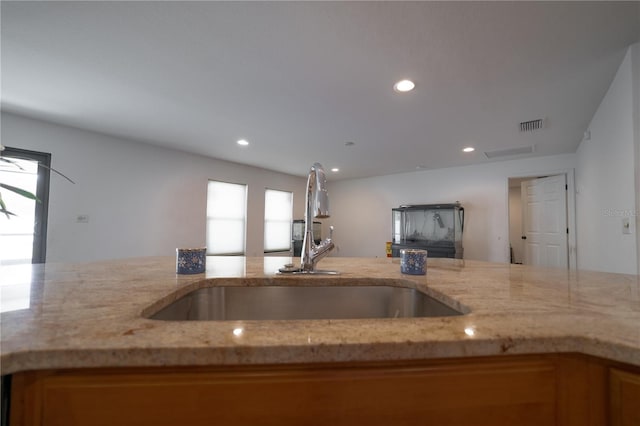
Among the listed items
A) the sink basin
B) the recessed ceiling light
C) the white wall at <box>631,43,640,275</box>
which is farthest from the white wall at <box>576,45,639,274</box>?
the sink basin

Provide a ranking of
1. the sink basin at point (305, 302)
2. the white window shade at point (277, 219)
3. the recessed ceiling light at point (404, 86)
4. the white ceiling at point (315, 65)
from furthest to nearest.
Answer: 1. the white window shade at point (277, 219)
2. the recessed ceiling light at point (404, 86)
3. the white ceiling at point (315, 65)
4. the sink basin at point (305, 302)

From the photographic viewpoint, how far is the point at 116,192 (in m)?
3.31

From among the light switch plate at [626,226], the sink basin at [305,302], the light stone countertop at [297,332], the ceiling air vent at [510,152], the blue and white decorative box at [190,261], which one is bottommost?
the sink basin at [305,302]

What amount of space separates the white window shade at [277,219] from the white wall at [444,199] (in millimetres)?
1160

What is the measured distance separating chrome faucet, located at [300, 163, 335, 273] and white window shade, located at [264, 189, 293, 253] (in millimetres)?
4242

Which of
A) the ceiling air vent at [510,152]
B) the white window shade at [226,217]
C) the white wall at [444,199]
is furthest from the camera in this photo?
the white window shade at [226,217]

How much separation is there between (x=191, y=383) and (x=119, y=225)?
3.86 metres

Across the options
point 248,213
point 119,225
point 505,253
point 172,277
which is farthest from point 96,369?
point 505,253

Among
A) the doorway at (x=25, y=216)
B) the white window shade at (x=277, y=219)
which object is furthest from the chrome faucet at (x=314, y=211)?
the white window shade at (x=277, y=219)

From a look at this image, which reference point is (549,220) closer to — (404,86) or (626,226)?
(626,226)

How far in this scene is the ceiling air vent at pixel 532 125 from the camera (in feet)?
8.52

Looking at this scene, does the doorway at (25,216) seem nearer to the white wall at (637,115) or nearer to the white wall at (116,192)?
the white wall at (116,192)

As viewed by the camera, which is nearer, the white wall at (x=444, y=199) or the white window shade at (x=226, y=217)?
the white wall at (x=444, y=199)

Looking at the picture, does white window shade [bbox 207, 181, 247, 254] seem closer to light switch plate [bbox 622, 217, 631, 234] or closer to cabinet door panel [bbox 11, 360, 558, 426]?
cabinet door panel [bbox 11, 360, 558, 426]
